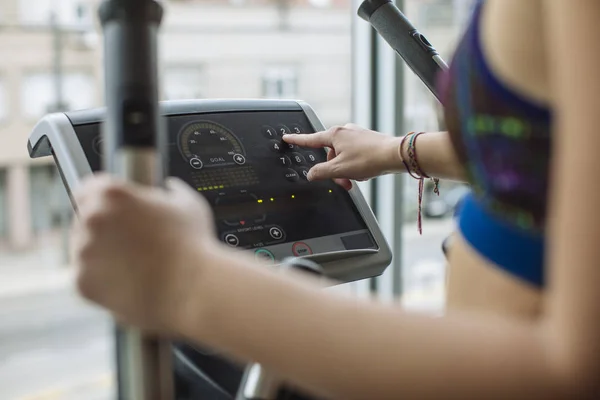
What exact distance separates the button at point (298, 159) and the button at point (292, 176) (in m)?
0.03

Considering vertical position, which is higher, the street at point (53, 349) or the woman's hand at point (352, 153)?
the woman's hand at point (352, 153)

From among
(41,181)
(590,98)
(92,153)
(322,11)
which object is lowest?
(41,181)

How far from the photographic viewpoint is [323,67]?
2650mm

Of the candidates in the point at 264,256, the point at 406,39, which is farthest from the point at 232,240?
the point at 406,39

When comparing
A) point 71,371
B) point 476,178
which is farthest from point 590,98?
point 71,371

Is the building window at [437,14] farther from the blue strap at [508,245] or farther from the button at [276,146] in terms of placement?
the blue strap at [508,245]

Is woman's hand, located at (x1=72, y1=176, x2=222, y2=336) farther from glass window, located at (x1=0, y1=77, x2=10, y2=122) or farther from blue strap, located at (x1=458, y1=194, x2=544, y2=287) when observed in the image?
glass window, located at (x1=0, y1=77, x2=10, y2=122)

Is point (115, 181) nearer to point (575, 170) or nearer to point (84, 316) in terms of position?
point (575, 170)

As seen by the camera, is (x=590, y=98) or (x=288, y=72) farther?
(x=288, y=72)

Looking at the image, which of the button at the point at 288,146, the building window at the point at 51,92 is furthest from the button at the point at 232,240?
the building window at the point at 51,92

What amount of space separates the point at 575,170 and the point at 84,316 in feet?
8.59

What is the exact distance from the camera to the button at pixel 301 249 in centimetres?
114

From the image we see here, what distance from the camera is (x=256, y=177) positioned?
119 centimetres

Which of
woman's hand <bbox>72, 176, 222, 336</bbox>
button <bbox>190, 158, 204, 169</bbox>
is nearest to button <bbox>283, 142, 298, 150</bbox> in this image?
button <bbox>190, 158, 204, 169</bbox>
